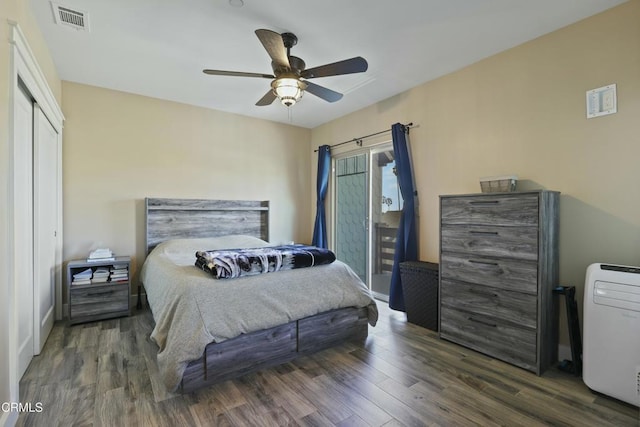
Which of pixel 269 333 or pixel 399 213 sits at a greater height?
pixel 399 213

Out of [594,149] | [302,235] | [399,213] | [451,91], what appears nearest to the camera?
[594,149]

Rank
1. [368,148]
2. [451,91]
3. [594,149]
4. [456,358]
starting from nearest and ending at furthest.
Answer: [594,149] → [456,358] → [451,91] → [368,148]

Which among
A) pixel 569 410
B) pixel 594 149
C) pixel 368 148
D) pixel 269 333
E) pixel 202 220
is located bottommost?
pixel 569 410

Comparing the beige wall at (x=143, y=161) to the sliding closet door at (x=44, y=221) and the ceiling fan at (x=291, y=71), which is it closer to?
the sliding closet door at (x=44, y=221)

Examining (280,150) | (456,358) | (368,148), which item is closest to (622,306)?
(456,358)

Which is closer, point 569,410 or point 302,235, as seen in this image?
point 569,410

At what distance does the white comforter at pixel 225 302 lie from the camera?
1.93 m

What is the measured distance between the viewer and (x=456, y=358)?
247cm

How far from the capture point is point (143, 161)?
3.87 m

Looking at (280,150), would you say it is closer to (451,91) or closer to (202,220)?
(202,220)

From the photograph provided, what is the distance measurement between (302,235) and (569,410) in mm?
4008

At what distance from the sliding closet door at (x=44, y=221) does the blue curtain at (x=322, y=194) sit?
3.30 m

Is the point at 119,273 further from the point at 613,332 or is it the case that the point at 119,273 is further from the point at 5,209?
the point at 613,332

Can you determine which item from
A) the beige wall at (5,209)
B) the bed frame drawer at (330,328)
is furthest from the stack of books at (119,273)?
the bed frame drawer at (330,328)
